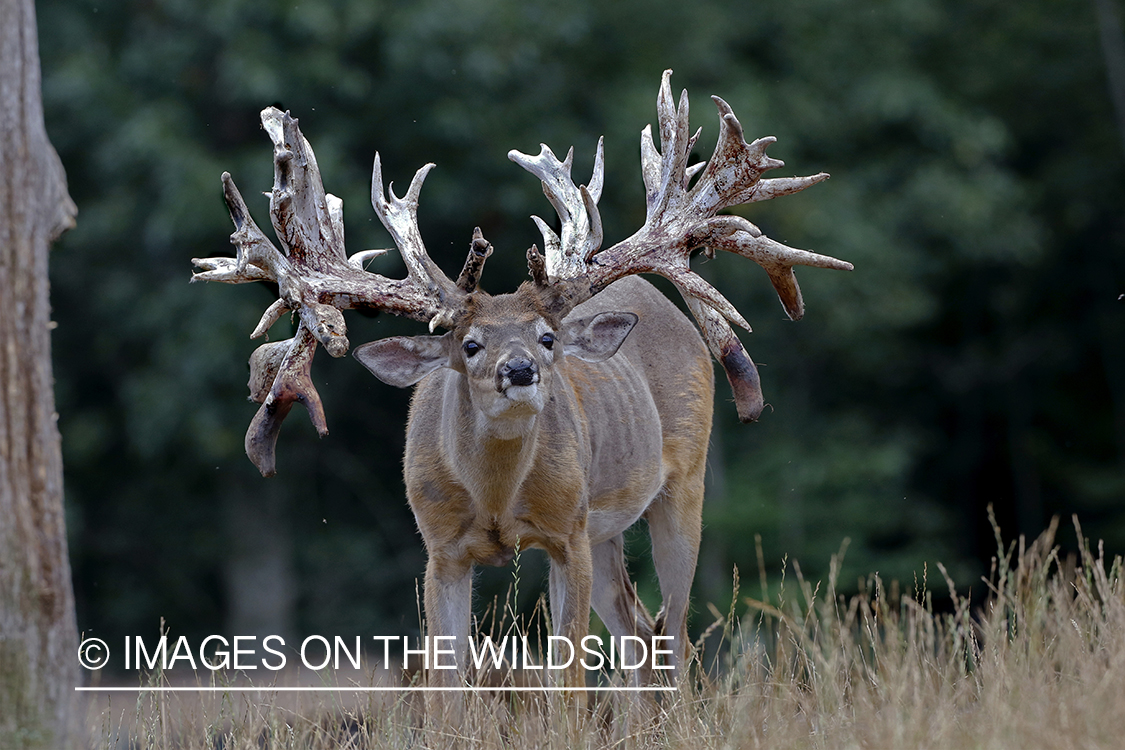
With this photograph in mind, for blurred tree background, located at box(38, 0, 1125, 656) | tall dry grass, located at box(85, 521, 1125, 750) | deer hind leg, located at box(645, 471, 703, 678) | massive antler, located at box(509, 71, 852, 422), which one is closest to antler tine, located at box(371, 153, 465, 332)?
massive antler, located at box(509, 71, 852, 422)

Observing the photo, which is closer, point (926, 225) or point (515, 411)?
point (515, 411)

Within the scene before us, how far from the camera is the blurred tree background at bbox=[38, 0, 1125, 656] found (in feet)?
41.3

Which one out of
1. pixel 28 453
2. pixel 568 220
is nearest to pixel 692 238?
pixel 568 220

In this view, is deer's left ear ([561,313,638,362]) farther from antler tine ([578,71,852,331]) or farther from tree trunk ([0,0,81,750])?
tree trunk ([0,0,81,750])

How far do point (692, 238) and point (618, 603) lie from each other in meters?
1.92

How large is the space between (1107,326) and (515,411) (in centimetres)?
1444

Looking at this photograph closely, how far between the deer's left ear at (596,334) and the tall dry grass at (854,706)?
125cm

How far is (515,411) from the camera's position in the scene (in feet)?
17.1

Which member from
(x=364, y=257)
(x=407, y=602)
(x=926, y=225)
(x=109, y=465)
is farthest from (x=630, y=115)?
(x=364, y=257)

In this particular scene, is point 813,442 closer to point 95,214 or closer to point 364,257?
point 95,214

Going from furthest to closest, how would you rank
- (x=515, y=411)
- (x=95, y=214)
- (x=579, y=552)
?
(x=95, y=214) → (x=579, y=552) → (x=515, y=411)

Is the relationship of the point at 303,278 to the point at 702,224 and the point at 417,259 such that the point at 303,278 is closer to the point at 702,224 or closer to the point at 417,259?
the point at 417,259

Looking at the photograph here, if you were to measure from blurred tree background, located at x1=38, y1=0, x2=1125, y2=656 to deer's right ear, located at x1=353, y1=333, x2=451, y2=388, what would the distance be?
19.3 ft

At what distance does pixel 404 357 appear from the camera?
5375 millimetres
